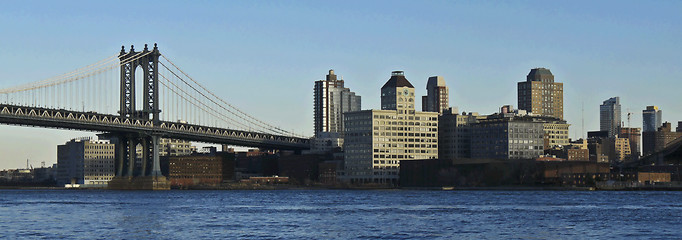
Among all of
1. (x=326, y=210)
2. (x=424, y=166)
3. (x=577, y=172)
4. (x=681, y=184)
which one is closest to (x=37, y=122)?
(x=326, y=210)

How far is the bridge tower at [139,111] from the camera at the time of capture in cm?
16288

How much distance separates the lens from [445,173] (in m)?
182

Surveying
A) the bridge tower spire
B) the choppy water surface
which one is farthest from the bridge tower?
the choppy water surface

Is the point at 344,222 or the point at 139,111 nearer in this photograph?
the point at 344,222

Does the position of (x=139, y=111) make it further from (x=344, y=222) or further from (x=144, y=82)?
(x=344, y=222)

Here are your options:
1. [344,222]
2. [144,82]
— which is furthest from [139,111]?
[344,222]

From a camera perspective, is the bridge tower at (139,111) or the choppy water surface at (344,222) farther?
the bridge tower at (139,111)

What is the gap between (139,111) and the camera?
537ft

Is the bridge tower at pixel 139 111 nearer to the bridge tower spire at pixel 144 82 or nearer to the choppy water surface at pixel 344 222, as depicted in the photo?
the bridge tower spire at pixel 144 82

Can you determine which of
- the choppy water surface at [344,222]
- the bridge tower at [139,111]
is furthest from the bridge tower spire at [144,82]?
the choppy water surface at [344,222]

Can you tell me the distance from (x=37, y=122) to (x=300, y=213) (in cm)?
6199

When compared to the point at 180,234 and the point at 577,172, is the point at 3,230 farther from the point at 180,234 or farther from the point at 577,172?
the point at 577,172

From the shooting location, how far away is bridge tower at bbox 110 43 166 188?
162875 mm

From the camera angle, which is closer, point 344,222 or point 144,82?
point 344,222
